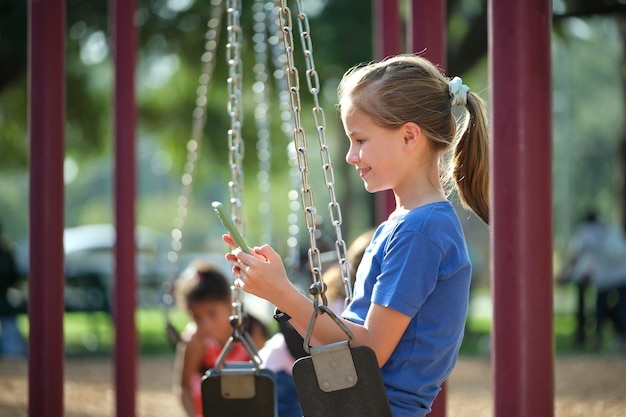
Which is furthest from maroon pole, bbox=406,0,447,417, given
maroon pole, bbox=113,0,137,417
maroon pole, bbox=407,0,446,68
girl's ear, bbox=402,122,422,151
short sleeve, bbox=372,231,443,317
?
maroon pole, bbox=113,0,137,417

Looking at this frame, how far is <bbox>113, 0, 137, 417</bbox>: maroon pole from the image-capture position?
470 cm

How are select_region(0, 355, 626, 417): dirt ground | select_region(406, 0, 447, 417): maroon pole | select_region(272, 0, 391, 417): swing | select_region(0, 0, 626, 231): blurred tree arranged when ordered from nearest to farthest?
select_region(272, 0, 391, 417): swing < select_region(406, 0, 447, 417): maroon pole < select_region(0, 355, 626, 417): dirt ground < select_region(0, 0, 626, 231): blurred tree

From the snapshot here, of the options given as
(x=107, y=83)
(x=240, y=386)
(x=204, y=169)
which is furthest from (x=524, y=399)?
(x=204, y=169)

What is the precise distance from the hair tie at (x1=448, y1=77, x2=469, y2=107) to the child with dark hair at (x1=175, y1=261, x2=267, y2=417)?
2481mm

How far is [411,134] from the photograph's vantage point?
7.43 ft

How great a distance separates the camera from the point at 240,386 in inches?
106

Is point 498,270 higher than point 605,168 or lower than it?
lower

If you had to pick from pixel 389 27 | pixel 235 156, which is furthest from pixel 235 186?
pixel 389 27

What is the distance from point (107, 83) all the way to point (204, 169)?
2.82 meters

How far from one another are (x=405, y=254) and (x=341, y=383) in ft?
1.05

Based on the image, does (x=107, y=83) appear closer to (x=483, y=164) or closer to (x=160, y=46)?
(x=160, y=46)

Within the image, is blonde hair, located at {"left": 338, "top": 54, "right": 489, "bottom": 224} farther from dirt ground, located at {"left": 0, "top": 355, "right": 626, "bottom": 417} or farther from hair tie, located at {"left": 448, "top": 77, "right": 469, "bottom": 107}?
dirt ground, located at {"left": 0, "top": 355, "right": 626, "bottom": 417}

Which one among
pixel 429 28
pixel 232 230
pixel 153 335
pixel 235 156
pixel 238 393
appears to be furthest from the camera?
pixel 153 335

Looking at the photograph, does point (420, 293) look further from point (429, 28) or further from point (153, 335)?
point (153, 335)
